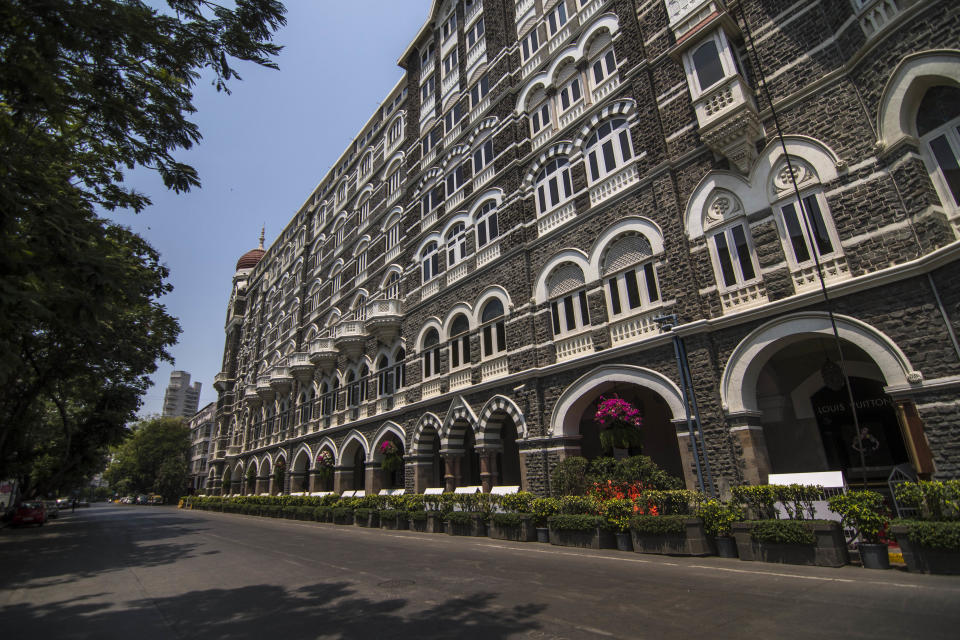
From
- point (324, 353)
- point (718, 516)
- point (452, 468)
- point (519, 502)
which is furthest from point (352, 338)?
point (718, 516)

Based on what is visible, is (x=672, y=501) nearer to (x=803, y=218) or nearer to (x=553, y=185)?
(x=803, y=218)

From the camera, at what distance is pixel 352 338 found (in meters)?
27.5

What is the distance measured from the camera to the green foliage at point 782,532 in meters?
8.15

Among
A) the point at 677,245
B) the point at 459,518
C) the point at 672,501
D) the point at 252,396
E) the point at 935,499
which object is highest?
the point at 252,396

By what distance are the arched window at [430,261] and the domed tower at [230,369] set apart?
114ft

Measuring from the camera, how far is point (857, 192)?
33.5ft

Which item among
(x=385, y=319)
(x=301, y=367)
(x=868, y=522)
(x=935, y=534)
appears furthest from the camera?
(x=301, y=367)

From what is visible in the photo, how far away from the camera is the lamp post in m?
11.4

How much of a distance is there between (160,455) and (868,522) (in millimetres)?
81345

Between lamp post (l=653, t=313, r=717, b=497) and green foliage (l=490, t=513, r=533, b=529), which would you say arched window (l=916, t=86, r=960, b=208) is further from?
green foliage (l=490, t=513, r=533, b=529)

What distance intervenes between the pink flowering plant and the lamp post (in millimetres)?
1435

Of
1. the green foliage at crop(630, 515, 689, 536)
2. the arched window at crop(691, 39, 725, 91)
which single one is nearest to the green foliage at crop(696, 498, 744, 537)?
the green foliage at crop(630, 515, 689, 536)

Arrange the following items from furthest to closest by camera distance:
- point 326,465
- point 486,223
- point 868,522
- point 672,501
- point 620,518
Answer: point 326,465 → point 486,223 → point 620,518 → point 672,501 → point 868,522

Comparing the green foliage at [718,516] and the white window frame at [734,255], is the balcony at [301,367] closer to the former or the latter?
the white window frame at [734,255]
